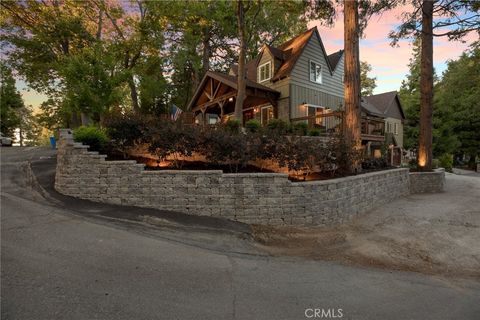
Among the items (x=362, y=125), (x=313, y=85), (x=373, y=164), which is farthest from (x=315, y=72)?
(x=373, y=164)

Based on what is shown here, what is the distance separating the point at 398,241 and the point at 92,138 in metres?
8.75

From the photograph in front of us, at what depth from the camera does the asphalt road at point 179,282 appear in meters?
2.72

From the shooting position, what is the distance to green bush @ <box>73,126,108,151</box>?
267 inches

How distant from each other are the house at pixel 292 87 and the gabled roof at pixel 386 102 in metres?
10.6

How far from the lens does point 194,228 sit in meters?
5.38

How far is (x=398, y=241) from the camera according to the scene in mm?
5469

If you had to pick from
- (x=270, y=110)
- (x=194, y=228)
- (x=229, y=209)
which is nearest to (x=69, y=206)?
(x=194, y=228)

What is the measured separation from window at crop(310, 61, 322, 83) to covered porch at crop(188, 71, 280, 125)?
3307 mm

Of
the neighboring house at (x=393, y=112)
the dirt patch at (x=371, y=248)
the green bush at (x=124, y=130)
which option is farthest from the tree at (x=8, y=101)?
the neighboring house at (x=393, y=112)

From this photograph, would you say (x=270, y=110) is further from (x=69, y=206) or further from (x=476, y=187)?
(x=69, y=206)

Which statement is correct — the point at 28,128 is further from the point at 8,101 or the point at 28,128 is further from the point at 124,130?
the point at 124,130

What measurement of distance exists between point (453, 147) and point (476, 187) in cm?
1630

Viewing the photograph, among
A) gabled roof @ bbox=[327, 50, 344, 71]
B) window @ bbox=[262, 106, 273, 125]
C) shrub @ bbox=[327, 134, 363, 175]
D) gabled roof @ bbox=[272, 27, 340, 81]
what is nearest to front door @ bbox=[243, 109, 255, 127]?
window @ bbox=[262, 106, 273, 125]

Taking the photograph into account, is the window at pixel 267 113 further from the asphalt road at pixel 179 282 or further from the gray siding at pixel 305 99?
the asphalt road at pixel 179 282
